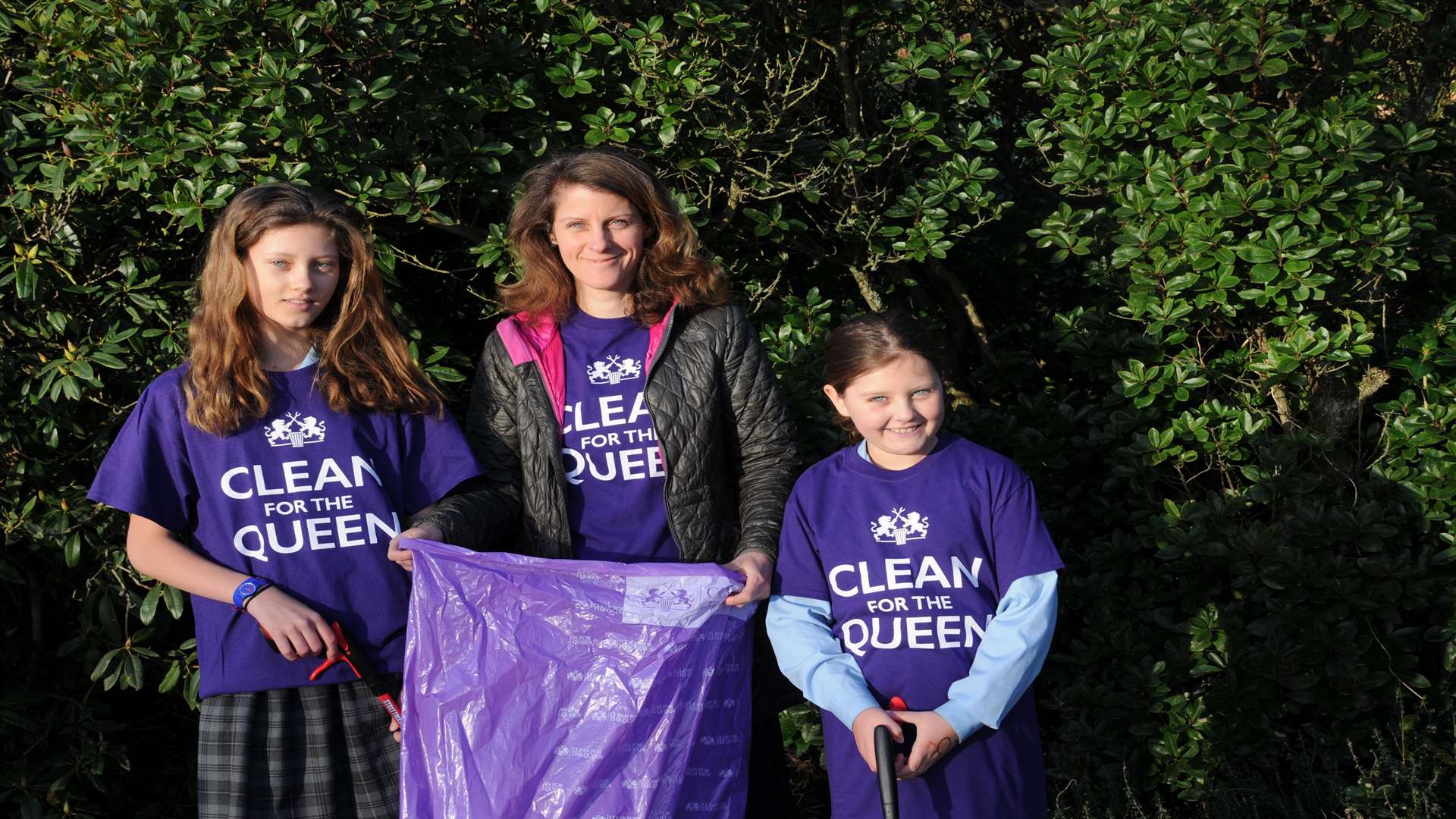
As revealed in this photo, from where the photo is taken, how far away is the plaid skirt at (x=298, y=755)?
251 centimetres

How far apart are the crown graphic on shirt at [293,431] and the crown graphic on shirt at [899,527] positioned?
43.8 inches

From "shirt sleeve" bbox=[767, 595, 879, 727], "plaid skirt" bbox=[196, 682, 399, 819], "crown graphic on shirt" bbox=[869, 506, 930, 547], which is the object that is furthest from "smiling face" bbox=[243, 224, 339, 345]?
"crown graphic on shirt" bbox=[869, 506, 930, 547]

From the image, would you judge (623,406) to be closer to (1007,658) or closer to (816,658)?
(816,658)

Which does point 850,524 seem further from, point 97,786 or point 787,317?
point 97,786

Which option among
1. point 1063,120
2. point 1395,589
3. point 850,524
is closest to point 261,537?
point 850,524

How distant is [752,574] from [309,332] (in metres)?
1.07

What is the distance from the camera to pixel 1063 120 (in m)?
3.96

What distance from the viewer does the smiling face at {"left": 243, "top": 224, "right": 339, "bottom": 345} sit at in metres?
→ 2.62

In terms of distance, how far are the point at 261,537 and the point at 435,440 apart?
0.39 meters

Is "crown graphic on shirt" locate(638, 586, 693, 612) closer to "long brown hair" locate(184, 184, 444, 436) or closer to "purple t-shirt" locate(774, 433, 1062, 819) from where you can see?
"purple t-shirt" locate(774, 433, 1062, 819)

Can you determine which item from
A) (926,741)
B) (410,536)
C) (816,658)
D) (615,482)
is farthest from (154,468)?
(926,741)

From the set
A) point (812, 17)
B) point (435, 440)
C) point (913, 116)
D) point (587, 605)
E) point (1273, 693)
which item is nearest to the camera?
point (587, 605)

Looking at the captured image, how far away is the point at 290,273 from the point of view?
2.62 m

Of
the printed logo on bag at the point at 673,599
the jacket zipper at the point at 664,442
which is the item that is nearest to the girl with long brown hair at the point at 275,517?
the jacket zipper at the point at 664,442
